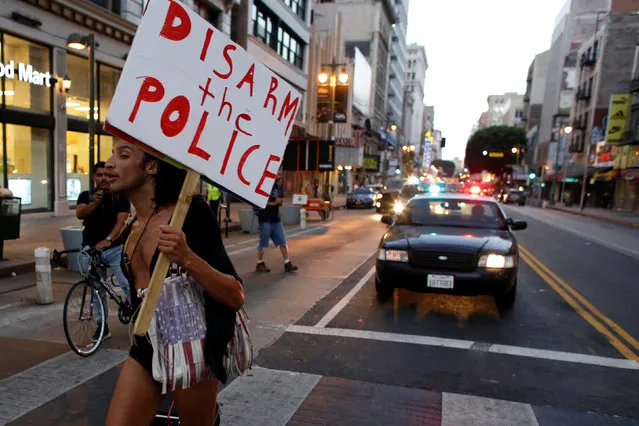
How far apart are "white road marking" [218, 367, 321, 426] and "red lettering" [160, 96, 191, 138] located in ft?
7.91

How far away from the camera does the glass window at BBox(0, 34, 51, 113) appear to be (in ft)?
47.0

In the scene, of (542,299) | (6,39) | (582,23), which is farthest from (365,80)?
(542,299)

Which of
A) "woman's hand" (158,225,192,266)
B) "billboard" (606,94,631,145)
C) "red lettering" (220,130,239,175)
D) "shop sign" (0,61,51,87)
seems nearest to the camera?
"woman's hand" (158,225,192,266)

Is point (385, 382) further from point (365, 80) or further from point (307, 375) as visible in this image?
point (365, 80)

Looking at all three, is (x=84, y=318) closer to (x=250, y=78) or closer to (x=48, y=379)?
(x=48, y=379)

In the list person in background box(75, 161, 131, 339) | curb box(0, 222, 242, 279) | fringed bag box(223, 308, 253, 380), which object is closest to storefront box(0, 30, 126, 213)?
curb box(0, 222, 242, 279)

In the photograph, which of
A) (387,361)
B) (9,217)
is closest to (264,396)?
(387,361)

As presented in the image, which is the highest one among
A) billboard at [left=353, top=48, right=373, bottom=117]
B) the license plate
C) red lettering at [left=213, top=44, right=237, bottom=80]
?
billboard at [left=353, top=48, right=373, bottom=117]

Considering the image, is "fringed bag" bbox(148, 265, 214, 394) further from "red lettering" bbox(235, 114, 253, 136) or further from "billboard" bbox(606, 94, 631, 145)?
"billboard" bbox(606, 94, 631, 145)

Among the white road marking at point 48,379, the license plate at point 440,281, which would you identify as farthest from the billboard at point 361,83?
the white road marking at point 48,379

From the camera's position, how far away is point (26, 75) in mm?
14711

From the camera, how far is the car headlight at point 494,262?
244 inches

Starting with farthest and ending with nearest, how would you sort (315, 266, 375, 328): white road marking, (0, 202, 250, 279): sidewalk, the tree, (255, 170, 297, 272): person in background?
the tree
(255, 170, 297, 272): person in background
(0, 202, 250, 279): sidewalk
(315, 266, 375, 328): white road marking

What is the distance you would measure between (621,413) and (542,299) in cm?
397
